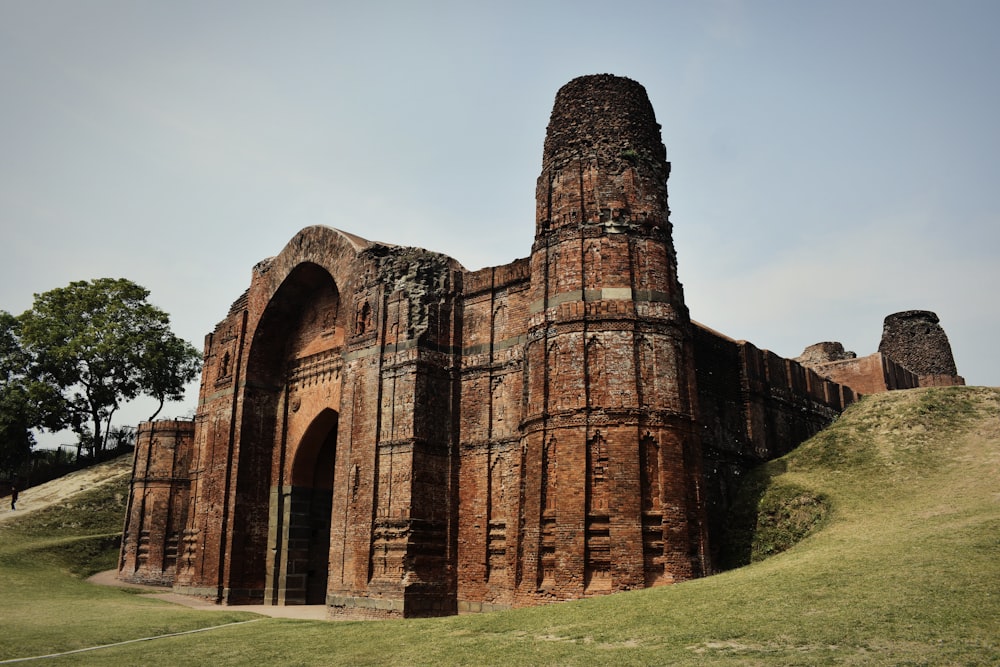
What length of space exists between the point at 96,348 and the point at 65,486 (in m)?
6.15

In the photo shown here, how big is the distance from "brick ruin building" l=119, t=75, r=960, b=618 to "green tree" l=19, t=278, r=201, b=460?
16.4 meters

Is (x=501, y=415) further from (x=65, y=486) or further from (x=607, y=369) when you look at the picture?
(x=65, y=486)

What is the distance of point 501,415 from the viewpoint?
52.0ft

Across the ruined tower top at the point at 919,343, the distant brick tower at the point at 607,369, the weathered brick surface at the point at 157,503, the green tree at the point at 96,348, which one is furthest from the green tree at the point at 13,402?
the ruined tower top at the point at 919,343

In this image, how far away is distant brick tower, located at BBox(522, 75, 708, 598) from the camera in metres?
12.6

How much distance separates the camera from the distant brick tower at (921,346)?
99.7 feet

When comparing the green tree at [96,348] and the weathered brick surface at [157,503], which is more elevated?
the green tree at [96,348]

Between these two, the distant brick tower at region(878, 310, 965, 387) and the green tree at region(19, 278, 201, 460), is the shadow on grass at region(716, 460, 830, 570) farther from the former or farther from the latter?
the green tree at region(19, 278, 201, 460)

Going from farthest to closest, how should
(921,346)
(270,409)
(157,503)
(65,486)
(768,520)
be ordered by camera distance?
1. (65,486)
2. (921,346)
3. (157,503)
4. (270,409)
5. (768,520)

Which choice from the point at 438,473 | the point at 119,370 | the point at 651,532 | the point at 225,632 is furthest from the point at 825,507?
the point at 119,370

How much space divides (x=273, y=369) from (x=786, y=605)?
16076 mm

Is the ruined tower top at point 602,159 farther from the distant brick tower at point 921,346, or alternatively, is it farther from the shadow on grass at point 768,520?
the distant brick tower at point 921,346

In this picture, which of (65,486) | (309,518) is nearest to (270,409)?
(309,518)

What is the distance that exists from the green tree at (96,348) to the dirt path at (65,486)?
290 cm
